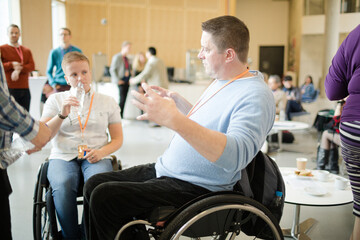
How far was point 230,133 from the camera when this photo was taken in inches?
52.4

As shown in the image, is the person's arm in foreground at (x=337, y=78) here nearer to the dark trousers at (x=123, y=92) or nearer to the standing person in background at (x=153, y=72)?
the standing person in background at (x=153, y=72)

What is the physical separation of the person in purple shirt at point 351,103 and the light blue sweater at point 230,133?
455 mm

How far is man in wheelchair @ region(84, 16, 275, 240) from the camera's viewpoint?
1.41m

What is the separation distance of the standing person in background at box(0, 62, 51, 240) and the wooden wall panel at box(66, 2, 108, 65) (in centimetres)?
990

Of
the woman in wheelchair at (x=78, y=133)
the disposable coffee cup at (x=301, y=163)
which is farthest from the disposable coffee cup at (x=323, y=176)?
the woman in wheelchair at (x=78, y=133)

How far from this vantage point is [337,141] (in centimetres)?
377

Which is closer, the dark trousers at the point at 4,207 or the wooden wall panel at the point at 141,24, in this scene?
the dark trousers at the point at 4,207

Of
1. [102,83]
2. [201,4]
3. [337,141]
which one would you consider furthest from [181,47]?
[337,141]

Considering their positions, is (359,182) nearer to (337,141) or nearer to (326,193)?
(326,193)

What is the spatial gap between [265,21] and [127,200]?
50.6ft

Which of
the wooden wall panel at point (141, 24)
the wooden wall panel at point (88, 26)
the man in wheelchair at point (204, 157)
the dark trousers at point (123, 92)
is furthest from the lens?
the wooden wall panel at point (141, 24)

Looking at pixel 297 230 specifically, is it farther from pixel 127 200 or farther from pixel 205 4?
pixel 205 4

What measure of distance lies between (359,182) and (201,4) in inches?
408

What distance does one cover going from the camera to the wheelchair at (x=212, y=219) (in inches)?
53.1
